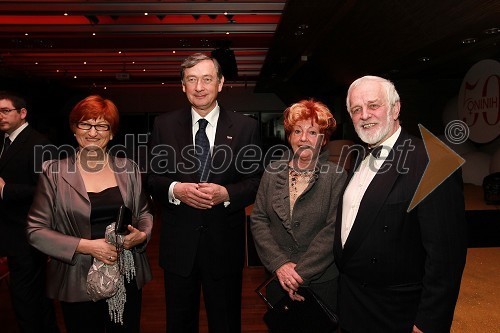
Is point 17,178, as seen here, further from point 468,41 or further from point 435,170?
point 468,41

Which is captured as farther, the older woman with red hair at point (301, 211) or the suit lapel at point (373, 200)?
the older woman with red hair at point (301, 211)

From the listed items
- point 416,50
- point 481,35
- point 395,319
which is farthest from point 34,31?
point 395,319

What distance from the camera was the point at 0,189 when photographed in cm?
288

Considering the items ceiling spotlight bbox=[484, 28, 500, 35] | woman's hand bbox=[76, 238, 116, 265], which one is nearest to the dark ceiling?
ceiling spotlight bbox=[484, 28, 500, 35]

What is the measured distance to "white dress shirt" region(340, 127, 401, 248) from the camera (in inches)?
67.7

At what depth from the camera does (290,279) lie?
2031 millimetres

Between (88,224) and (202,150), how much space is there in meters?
0.65

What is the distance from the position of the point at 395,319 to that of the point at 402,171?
0.57 meters

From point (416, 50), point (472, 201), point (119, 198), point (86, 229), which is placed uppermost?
point (416, 50)

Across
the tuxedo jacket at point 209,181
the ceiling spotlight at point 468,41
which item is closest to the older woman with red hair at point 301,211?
the tuxedo jacket at point 209,181

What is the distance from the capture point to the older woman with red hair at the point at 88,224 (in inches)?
76.7

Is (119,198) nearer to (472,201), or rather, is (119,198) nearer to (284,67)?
(472,201)

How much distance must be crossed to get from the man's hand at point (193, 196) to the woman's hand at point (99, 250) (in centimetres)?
39

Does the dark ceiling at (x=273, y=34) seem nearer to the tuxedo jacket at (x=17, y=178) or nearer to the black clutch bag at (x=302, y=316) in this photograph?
the tuxedo jacket at (x=17, y=178)
